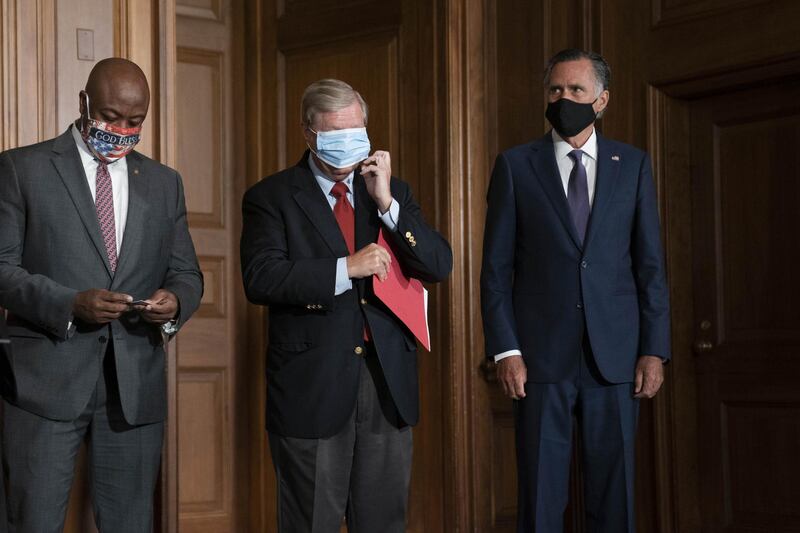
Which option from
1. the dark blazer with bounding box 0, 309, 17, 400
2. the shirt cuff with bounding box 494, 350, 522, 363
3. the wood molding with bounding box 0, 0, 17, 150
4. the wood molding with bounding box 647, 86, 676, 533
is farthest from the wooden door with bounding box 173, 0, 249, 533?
the shirt cuff with bounding box 494, 350, 522, 363

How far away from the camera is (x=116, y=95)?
286cm

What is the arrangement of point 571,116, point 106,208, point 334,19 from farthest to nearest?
point 334,19
point 571,116
point 106,208

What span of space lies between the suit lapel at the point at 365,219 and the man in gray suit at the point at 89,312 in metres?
0.49

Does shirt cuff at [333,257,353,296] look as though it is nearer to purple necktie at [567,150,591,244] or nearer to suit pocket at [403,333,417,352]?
suit pocket at [403,333,417,352]

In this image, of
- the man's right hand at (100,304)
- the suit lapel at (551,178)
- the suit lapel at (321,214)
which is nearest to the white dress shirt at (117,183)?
the man's right hand at (100,304)

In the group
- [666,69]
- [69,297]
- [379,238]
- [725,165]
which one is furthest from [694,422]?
[69,297]

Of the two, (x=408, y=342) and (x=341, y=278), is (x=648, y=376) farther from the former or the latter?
(x=341, y=278)

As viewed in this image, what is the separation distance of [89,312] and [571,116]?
1.35m

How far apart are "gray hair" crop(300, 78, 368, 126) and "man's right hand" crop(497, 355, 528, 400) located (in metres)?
0.80

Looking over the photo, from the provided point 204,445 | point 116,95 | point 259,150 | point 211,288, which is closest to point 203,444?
point 204,445

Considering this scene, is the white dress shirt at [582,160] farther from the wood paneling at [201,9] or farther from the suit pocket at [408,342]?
the wood paneling at [201,9]

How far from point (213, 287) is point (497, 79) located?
1527mm

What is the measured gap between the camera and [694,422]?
4.28 m

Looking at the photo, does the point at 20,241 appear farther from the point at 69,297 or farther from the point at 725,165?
the point at 725,165
